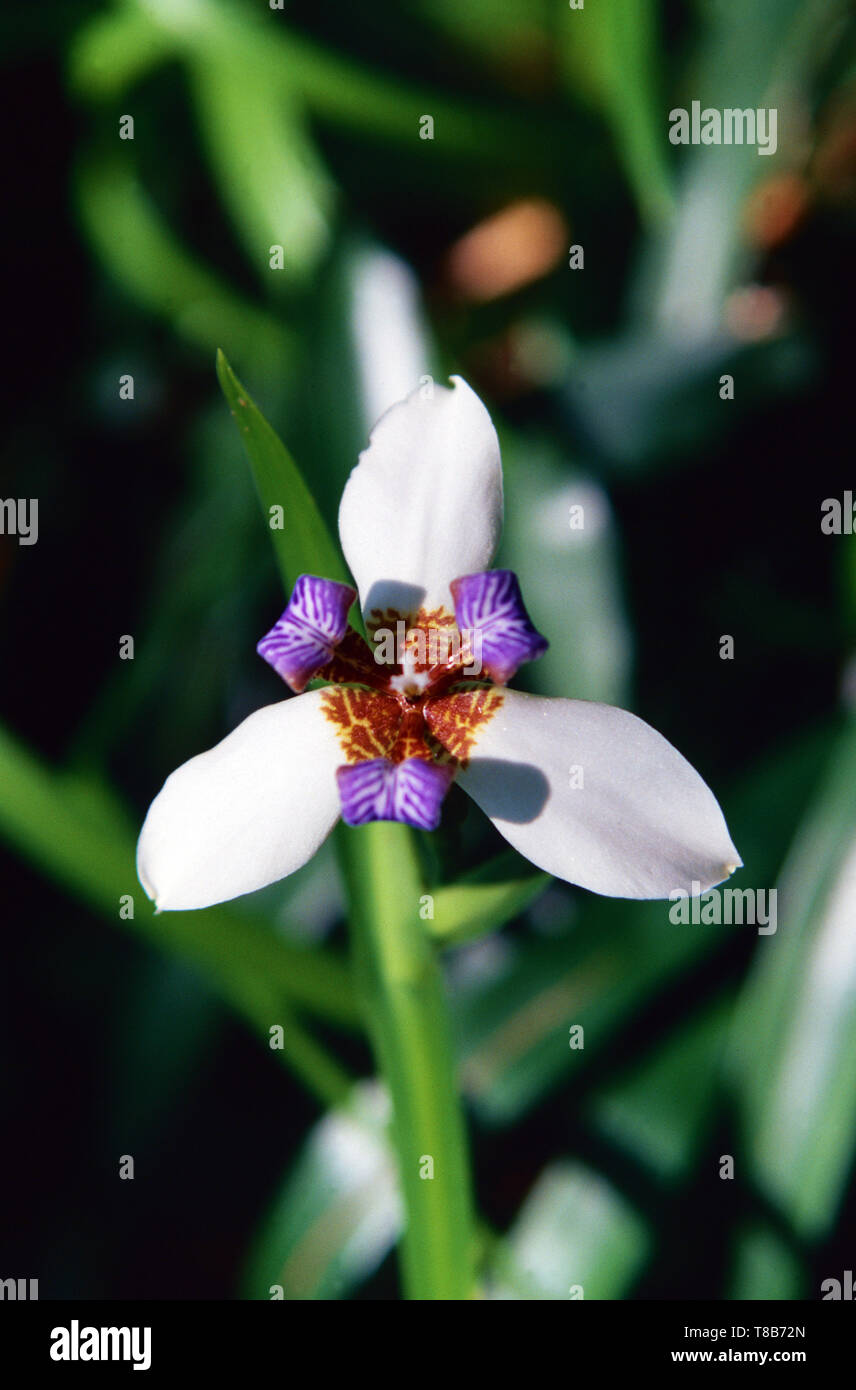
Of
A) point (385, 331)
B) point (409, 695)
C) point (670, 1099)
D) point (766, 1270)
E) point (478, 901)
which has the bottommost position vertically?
point (766, 1270)

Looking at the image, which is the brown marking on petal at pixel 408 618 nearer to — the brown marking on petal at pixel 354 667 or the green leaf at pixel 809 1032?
the brown marking on petal at pixel 354 667

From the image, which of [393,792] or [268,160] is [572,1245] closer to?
[393,792]

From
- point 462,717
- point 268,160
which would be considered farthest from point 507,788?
point 268,160

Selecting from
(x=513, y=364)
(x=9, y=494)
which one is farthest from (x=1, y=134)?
(x=513, y=364)

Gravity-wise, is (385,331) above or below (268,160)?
below

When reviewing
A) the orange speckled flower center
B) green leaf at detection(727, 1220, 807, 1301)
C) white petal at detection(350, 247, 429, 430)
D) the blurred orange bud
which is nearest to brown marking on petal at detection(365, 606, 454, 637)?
the orange speckled flower center

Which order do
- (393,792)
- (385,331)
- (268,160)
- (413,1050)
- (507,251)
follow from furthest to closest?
1. (507,251)
2. (268,160)
3. (385,331)
4. (413,1050)
5. (393,792)

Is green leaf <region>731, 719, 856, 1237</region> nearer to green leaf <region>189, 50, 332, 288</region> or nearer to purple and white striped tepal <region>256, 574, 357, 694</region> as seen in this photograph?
purple and white striped tepal <region>256, 574, 357, 694</region>
